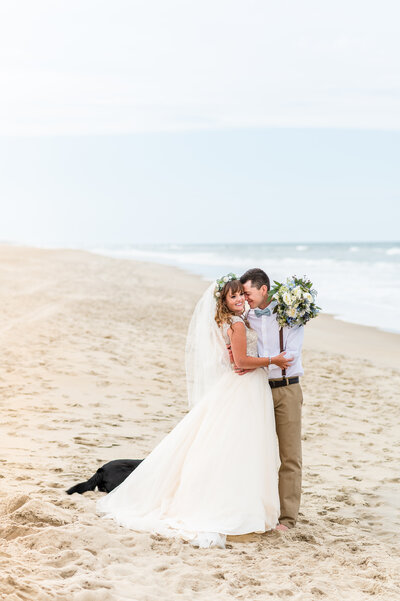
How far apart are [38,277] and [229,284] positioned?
22.8 m

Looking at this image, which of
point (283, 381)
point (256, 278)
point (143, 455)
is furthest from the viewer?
point (143, 455)

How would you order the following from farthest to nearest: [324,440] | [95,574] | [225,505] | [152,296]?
[152,296], [324,440], [225,505], [95,574]

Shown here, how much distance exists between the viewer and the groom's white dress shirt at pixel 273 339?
478 centimetres

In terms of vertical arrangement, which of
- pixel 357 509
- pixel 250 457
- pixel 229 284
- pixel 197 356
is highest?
pixel 229 284

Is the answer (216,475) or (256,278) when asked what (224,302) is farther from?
(216,475)

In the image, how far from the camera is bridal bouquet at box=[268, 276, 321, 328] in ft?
15.2

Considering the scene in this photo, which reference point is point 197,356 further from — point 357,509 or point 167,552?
point 357,509

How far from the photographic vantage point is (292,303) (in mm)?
4613

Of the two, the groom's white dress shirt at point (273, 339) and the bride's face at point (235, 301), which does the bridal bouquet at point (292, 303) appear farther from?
the bride's face at point (235, 301)

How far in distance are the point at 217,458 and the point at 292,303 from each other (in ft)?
3.76

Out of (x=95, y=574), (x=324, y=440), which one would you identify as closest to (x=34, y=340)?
(x=324, y=440)

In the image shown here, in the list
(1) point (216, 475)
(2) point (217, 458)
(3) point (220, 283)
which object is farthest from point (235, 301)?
(1) point (216, 475)

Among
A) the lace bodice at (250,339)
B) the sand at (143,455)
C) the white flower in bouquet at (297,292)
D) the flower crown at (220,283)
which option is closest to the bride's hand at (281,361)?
the lace bodice at (250,339)

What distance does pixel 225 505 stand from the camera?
4.59m
